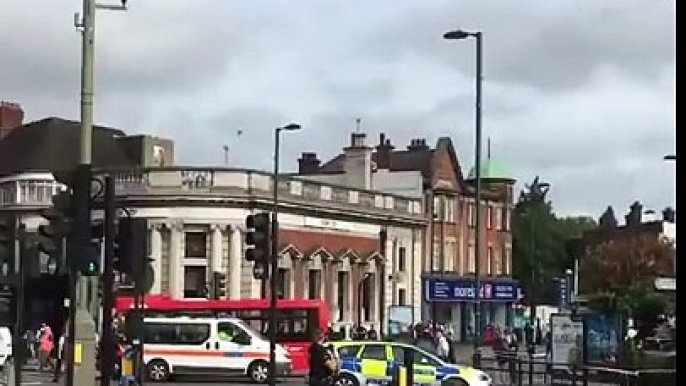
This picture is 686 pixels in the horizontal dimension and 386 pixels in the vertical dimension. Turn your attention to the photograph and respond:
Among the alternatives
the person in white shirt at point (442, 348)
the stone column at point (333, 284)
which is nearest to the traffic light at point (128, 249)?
the person in white shirt at point (442, 348)

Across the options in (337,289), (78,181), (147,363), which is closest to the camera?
(78,181)

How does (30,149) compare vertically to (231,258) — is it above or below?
above

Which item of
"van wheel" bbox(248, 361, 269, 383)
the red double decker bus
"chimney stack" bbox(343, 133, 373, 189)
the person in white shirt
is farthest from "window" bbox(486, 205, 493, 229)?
"van wheel" bbox(248, 361, 269, 383)

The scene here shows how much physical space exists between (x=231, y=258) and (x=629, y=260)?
30.8m

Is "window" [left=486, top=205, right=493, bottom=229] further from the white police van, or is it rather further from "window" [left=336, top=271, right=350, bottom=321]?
the white police van

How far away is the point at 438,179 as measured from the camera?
9456cm

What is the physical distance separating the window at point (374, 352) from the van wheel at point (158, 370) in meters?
10.5

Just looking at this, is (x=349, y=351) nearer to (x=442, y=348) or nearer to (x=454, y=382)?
(x=454, y=382)

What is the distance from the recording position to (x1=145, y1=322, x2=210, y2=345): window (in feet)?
141

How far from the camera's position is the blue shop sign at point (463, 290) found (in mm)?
89125
